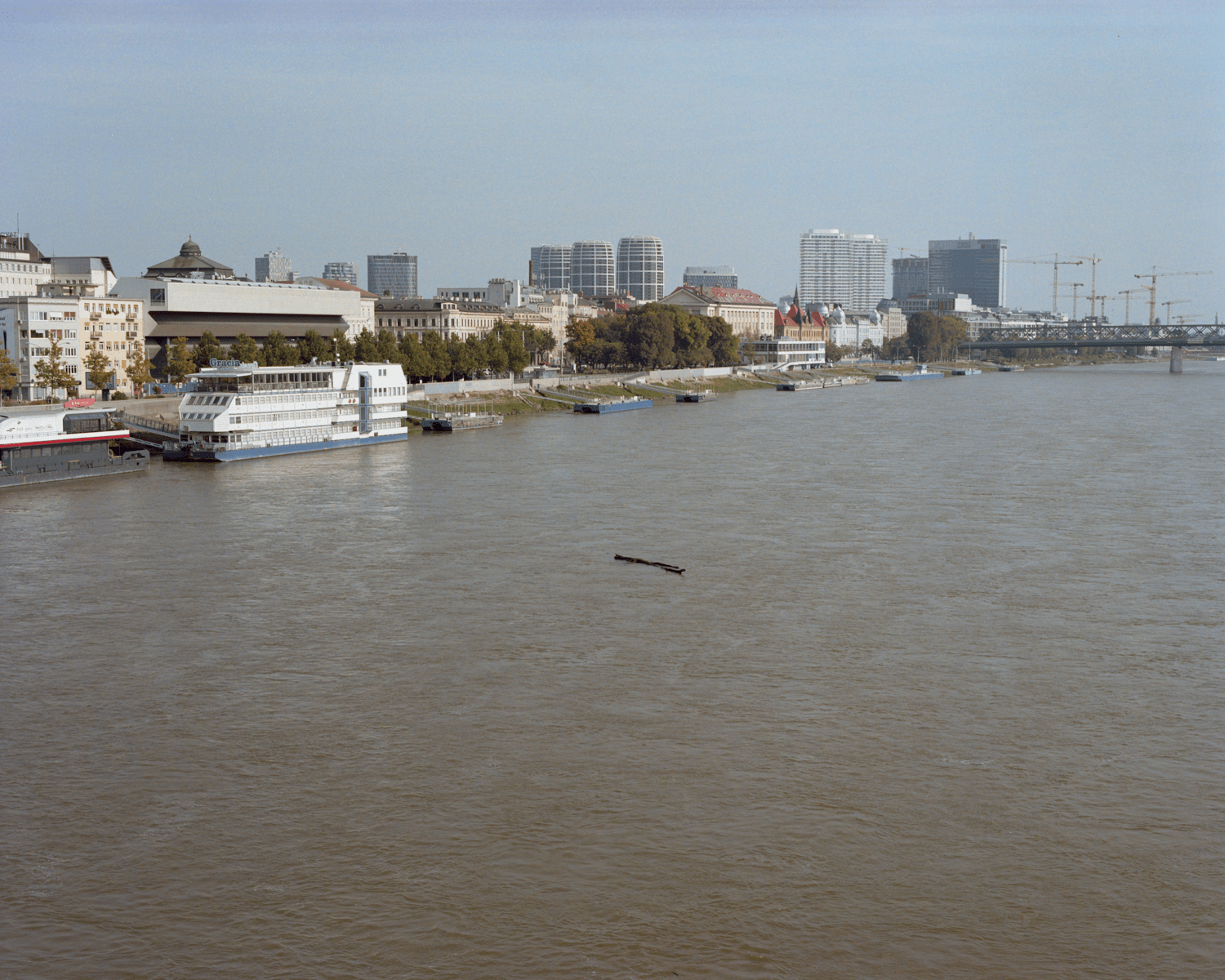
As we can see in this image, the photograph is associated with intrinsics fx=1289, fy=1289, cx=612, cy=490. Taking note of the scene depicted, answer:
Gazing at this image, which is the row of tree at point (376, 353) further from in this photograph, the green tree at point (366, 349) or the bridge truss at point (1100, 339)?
the bridge truss at point (1100, 339)

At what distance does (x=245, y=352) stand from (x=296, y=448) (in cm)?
1644

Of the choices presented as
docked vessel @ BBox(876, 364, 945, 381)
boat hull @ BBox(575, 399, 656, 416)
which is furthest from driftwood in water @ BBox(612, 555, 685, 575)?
A: docked vessel @ BBox(876, 364, 945, 381)

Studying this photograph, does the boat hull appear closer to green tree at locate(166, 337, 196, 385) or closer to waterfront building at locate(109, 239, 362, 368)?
waterfront building at locate(109, 239, 362, 368)

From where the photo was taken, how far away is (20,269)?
69000 millimetres

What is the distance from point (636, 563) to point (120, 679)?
990 cm

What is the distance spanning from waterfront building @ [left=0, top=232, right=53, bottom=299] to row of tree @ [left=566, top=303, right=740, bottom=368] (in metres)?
36.9

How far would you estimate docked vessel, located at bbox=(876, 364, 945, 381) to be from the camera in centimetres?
12281

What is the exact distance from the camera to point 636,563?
2373cm

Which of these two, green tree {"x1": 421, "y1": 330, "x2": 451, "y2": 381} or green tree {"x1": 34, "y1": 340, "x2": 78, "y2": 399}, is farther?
green tree {"x1": 421, "y1": 330, "x2": 451, "y2": 381}

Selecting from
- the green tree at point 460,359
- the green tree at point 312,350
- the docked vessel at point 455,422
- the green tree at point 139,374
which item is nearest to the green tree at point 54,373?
the green tree at point 139,374

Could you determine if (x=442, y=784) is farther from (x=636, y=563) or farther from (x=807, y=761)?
(x=636, y=563)

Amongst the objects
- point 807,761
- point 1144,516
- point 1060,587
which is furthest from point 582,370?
point 807,761

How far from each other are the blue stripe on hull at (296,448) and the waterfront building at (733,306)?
82.7 metres

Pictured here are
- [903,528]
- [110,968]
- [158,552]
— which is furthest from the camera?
[903,528]
